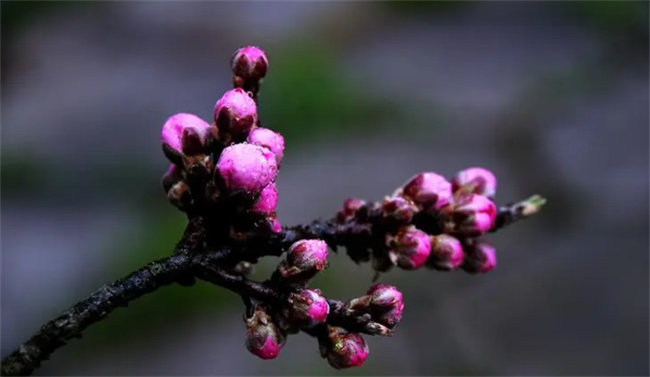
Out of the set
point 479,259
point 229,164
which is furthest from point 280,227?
point 479,259

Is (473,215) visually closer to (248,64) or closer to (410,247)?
(410,247)

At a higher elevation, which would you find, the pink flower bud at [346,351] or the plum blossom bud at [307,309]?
the plum blossom bud at [307,309]

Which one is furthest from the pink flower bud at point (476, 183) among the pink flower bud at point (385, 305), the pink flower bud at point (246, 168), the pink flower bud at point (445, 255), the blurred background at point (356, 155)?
the blurred background at point (356, 155)

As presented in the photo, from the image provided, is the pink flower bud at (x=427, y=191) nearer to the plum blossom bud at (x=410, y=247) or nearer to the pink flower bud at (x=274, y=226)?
the plum blossom bud at (x=410, y=247)

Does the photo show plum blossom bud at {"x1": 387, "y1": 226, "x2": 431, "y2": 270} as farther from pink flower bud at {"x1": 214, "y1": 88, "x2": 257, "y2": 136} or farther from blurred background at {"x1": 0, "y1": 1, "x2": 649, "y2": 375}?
blurred background at {"x1": 0, "y1": 1, "x2": 649, "y2": 375}

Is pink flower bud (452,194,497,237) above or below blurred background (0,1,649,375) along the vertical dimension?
below

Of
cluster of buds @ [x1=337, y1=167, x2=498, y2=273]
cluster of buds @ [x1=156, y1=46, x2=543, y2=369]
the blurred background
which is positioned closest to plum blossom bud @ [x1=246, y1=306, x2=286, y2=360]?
cluster of buds @ [x1=156, y1=46, x2=543, y2=369]

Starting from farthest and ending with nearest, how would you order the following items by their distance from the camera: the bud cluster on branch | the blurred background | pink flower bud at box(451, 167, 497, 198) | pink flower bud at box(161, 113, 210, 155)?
the blurred background → pink flower bud at box(451, 167, 497, 198) → pink flower bud at box(161, 113, 210, 155) → the bud cluster on branch
